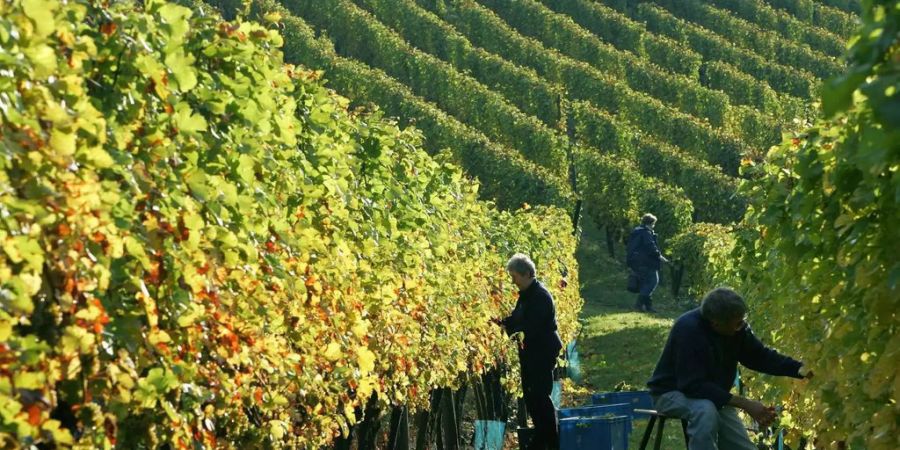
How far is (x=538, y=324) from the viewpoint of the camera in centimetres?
962

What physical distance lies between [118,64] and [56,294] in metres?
0.96

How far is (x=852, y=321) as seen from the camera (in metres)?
4.53

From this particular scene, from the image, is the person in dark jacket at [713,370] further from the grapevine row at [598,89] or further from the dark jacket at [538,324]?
the grapevine row at [598,89]

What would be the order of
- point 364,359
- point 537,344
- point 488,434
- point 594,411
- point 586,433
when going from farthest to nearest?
point 488,434 < point 594,411 < point 537,344 < point 586,433 < point 364,359

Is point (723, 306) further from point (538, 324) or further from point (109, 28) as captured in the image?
point (109, 28)

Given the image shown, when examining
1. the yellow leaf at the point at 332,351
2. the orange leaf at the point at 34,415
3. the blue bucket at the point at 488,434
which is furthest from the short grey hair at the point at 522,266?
the orange leaf at the point at 34,415

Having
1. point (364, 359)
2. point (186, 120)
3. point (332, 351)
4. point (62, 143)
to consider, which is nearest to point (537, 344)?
point (364, 359)

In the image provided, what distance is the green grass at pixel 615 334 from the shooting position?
15812mm

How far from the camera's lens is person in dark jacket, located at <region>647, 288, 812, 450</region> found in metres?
6.63

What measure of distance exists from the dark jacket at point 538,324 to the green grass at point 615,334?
2854 millimetres

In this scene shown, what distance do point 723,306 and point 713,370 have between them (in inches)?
15.2

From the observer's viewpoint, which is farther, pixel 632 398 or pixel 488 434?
pixel 632 398

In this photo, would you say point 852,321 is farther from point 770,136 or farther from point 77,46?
point 770,136

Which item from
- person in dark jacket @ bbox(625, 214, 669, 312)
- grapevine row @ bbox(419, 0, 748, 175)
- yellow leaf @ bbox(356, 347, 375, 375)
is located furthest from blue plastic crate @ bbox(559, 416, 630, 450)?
grapevine row @ bbox(419, 0, 748, 175)
